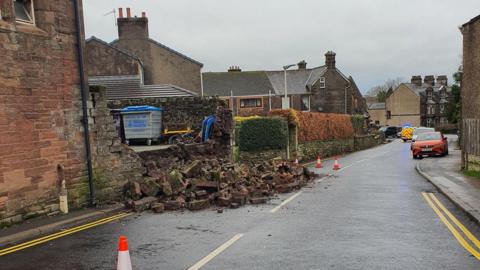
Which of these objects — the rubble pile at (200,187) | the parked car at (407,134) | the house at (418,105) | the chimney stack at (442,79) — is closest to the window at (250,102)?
the parked car at (407,134)

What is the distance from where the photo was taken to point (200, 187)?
1252cm

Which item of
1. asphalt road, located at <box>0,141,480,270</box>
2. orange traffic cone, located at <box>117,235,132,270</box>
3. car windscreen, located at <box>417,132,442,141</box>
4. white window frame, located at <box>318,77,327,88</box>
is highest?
white window frame, located at <box>318,77,327,88</box>

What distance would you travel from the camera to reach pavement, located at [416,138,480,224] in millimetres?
10272

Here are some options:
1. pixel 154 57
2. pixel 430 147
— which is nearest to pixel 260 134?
pixel 430 147

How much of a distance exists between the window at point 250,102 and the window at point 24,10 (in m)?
46.2

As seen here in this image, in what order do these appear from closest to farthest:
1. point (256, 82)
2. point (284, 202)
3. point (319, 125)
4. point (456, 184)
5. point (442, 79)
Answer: point (284, 202) → point (456, 184) → point (319, 125) → point (256, 82) → point (442, 79)

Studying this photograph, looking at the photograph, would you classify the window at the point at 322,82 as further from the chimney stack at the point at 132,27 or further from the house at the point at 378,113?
the house at the point at 378,113

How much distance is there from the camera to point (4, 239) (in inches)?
309

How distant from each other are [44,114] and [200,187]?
473 cm

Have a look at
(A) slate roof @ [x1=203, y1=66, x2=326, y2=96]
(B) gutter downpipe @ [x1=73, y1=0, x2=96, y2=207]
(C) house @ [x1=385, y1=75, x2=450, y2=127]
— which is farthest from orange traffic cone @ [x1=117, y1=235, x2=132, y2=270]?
(C) house @ [x1=385, y1=75, x2=450, y2=127]

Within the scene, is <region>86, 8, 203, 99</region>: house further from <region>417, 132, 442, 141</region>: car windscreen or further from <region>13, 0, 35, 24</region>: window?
<region>13, 0, 35, 24</region>: window

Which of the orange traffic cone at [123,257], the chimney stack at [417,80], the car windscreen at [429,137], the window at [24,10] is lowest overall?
the car windscreen at [429,137]

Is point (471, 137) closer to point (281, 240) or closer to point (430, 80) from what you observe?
point (281, 240)

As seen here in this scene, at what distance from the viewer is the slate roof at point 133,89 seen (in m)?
27.2
